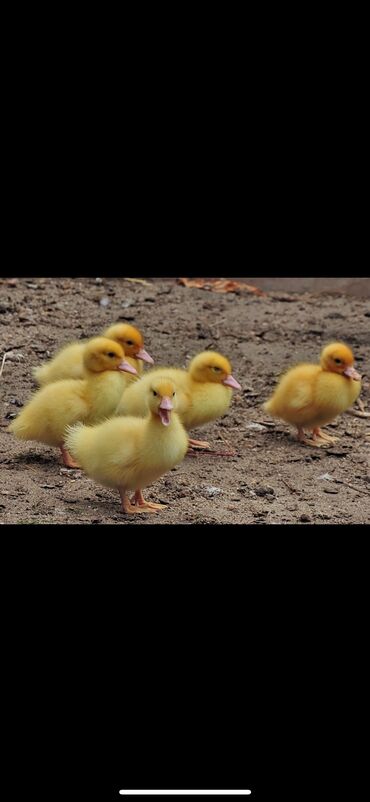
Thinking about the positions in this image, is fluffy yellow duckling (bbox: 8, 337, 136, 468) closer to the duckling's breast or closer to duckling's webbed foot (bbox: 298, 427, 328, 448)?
the duckling's breast

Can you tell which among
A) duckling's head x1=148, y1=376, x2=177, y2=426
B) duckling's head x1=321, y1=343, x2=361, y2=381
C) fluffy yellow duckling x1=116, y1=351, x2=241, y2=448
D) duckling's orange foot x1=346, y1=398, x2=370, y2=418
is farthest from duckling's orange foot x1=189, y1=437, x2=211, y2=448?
duckling's head x1=148, y1=376, x2=177, y2=426

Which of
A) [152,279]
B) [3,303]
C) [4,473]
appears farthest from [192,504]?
[152,279]

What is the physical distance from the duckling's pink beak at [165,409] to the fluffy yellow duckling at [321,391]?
2.98ft

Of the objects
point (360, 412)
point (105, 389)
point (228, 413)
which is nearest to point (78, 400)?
point (105, 389)

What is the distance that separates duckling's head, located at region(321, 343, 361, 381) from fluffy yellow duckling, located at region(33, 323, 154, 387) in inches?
20.6

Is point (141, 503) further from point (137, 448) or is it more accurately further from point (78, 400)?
point (78, 400)

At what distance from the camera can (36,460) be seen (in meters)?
3.71

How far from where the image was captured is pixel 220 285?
17.4 ft

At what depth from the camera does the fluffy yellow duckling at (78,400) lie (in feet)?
11.9

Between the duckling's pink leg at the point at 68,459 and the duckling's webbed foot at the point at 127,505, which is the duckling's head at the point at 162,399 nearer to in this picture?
the duckling's webbed foot at the point at 127,505

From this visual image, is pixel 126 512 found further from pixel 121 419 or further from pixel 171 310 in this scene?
pixel 171 310

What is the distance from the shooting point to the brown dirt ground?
3299mm

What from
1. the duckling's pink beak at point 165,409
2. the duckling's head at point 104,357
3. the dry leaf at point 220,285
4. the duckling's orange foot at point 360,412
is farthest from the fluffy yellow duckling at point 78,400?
the dry leaf at point 220,285

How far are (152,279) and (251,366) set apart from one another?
0.87 m
